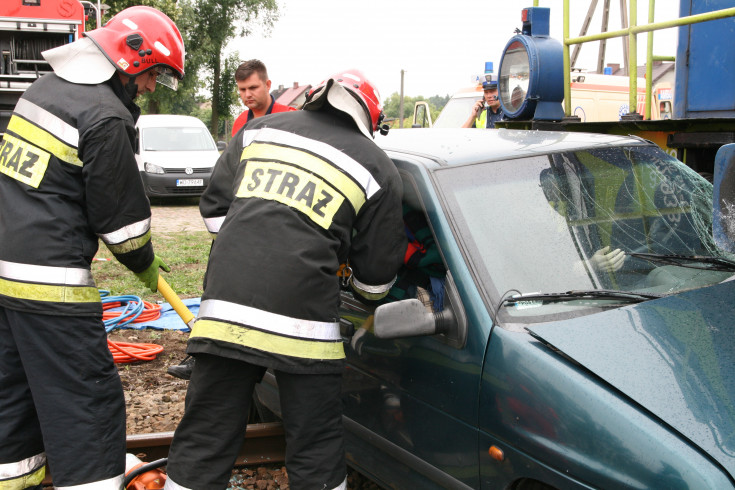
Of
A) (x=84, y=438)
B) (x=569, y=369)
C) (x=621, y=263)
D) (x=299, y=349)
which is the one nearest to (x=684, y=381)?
(x=569, y=369)

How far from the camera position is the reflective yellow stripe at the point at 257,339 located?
2230 millimetres

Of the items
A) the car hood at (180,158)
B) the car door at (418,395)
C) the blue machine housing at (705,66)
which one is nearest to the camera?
the car door at (418,395)

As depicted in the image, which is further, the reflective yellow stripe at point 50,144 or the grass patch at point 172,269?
the grass patch at point 172,269

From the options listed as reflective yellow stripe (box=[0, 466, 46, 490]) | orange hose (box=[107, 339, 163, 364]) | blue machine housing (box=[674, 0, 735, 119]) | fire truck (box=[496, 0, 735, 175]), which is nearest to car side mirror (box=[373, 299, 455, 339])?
reflective yellow stripe (box=[0, 466, 46, 490])

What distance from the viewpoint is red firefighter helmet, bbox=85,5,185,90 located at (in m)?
2.83

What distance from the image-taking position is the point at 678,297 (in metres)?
2.28

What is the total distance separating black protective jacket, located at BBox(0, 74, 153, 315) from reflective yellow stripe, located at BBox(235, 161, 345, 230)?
0.65 m

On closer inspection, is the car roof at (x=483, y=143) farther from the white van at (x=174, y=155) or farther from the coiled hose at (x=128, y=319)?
the white van at (x=174, y=155)

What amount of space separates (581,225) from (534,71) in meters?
1.92

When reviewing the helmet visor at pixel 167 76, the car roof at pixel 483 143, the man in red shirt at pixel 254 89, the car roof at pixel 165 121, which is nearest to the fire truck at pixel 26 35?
the car roof at pixel 165 121

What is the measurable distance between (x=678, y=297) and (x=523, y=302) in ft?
1.72

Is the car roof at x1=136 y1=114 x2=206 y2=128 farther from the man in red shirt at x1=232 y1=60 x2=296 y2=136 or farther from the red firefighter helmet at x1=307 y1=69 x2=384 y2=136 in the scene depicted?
the red firefighter helmet at x1=307 y1=69 x2=384 y2=136

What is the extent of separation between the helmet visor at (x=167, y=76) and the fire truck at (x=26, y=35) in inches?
331

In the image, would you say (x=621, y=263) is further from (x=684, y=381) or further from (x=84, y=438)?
(x=84, y=438)
